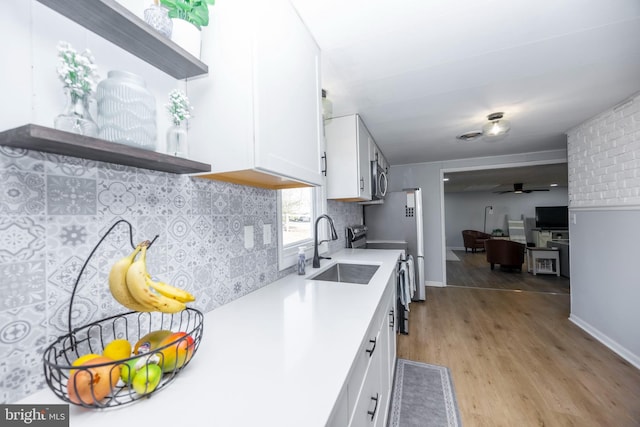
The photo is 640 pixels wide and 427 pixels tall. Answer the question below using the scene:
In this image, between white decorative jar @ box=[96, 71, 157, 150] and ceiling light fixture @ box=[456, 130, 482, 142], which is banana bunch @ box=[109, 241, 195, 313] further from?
ceiling light fixture @ box=[456, 130, 482, 142]

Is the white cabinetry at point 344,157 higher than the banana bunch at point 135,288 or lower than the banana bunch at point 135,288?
higher

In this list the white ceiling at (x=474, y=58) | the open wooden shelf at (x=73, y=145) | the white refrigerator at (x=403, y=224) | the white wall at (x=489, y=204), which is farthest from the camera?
the white wall at (x=489, y=204)

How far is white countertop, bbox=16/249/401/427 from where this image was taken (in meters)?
0.47

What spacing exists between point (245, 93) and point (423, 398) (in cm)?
213

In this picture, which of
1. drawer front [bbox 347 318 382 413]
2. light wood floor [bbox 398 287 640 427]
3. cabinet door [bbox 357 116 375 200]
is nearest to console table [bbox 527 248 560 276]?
light wood floor [bbox 398 287 640 427]

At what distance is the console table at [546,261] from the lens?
4.99m

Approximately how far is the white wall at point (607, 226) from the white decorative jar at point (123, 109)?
10.8ft

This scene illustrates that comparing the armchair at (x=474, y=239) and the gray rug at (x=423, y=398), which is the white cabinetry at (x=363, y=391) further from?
the armchair at (x=474, y=239)

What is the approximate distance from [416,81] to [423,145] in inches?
70.6

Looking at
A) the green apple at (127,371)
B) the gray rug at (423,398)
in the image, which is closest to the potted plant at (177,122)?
the green apple at (127,371)

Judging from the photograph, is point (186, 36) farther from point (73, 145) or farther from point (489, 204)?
point (489, 204)

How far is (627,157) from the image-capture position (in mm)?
2111

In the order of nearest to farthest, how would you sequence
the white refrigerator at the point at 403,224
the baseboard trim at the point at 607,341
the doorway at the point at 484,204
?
the baseboard trim at the point at 607,341 < the white refrigerator at the point at 403,224 < the doorway at the point at 484,204

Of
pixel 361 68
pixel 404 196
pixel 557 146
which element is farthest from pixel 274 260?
pixel 557 146
